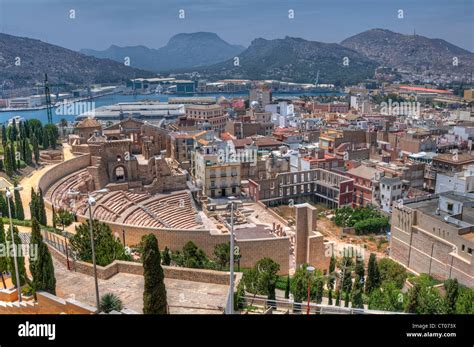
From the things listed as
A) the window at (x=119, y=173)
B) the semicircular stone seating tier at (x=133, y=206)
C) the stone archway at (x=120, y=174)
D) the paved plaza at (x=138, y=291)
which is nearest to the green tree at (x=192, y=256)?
the paved plaza at (x=138, y=291)

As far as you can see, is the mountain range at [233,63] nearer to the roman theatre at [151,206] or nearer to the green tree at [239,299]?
the roman theatre at [151,206]

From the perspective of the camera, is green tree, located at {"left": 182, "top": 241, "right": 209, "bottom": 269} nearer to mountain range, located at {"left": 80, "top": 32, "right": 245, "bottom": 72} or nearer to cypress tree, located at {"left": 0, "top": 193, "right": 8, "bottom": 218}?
mountain range, located at {"left": 80, "top": 32, "right": 245, "bottom": 72}

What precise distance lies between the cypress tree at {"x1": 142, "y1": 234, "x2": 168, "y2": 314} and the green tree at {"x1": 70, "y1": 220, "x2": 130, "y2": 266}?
157 inches

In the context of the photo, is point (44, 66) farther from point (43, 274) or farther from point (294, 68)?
point (43, 274)

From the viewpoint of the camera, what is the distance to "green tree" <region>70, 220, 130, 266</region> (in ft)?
36.8

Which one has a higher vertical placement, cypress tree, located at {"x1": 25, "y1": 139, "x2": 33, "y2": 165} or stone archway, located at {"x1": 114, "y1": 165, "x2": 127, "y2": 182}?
cypress tree, located at {"x1": 25, "y1": 139, "x2": 33, "y2": 165}

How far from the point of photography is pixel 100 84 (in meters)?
108

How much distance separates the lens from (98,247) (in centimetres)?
1160

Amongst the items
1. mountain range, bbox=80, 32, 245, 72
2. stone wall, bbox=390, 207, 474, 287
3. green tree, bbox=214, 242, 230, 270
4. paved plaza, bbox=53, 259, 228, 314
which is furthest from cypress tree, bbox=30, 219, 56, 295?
stone wall, bbox=390, 207, 474, 287

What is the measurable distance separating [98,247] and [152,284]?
504 centimetres

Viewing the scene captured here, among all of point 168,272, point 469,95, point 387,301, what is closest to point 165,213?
point 387,301

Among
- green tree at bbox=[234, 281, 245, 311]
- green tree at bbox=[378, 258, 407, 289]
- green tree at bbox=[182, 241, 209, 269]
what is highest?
green tree at bbox=[234, 281, 245, 311]

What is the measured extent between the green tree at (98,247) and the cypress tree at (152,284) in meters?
3.99
